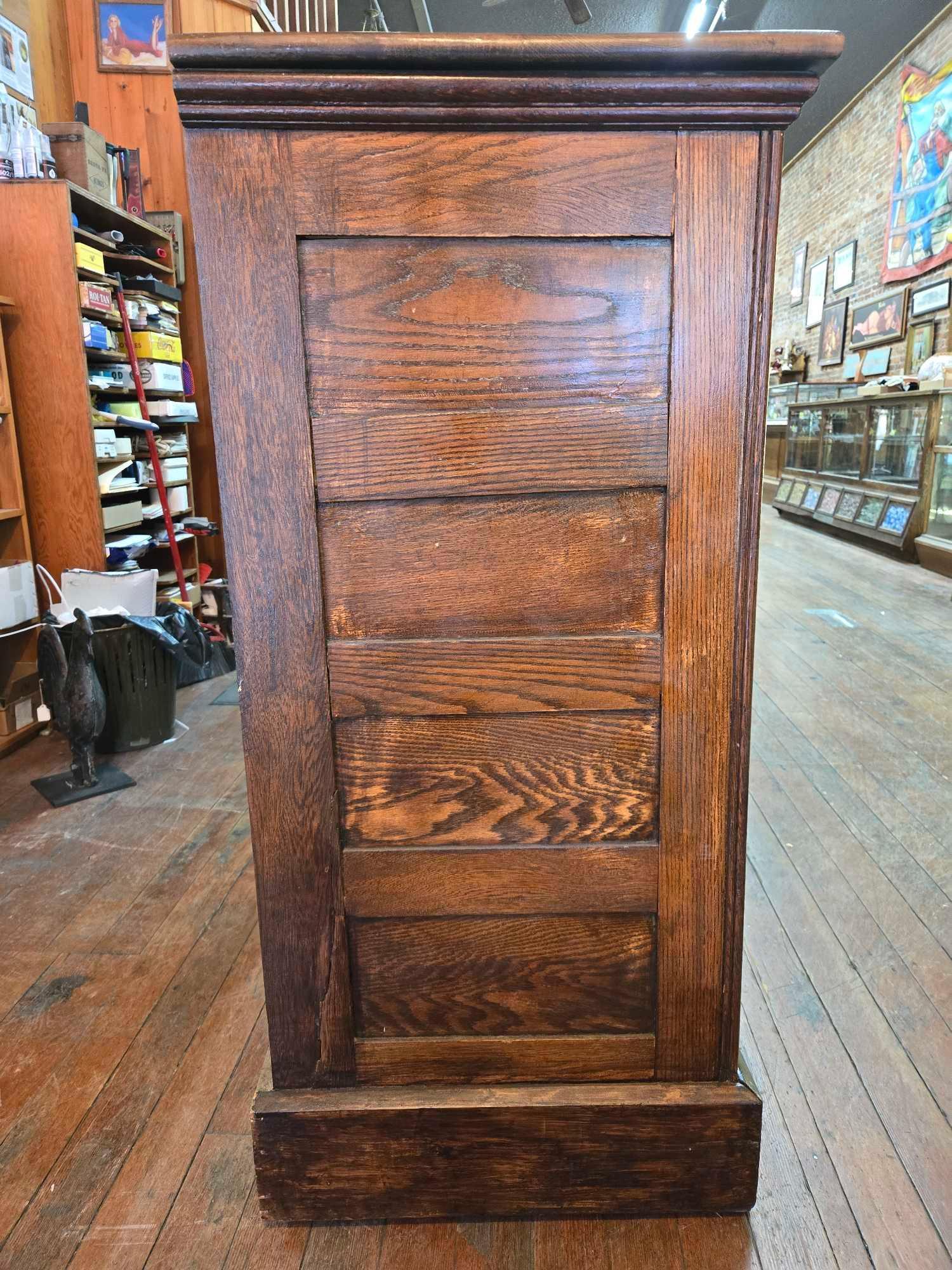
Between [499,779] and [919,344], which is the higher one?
[919,344]

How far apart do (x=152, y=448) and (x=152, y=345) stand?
49cm

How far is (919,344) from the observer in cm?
802

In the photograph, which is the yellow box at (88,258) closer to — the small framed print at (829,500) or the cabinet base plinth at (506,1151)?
the cabinet base plinth at (506,1151)

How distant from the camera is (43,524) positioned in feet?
11.1

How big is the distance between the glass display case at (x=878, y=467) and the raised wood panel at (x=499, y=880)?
5497mm

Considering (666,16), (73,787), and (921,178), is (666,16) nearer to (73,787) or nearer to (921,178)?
(921,178)

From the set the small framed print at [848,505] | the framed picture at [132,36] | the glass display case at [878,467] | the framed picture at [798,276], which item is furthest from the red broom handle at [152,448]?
the framed picture at [798,276]

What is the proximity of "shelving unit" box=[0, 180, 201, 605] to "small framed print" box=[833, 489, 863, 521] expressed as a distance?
592 cm

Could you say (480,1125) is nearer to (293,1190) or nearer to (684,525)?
(293,1190)

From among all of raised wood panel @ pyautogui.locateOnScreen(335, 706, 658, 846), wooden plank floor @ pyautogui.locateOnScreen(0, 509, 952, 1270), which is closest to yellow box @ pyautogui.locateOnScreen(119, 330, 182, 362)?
wooden plank floor @ pyautogui.locateOnScreen(0, 509, 952, 1270)

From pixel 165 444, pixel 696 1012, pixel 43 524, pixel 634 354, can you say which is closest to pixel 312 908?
pixel 696 1012

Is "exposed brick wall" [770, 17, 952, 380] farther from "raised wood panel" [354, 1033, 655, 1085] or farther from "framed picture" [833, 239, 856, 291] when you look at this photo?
"raised wood panel" [354, 1033, 655, 1085]

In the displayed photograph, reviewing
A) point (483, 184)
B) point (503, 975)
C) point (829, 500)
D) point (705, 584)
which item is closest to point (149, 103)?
point (483, 184)

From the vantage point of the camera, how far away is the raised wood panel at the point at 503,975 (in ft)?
3.79
